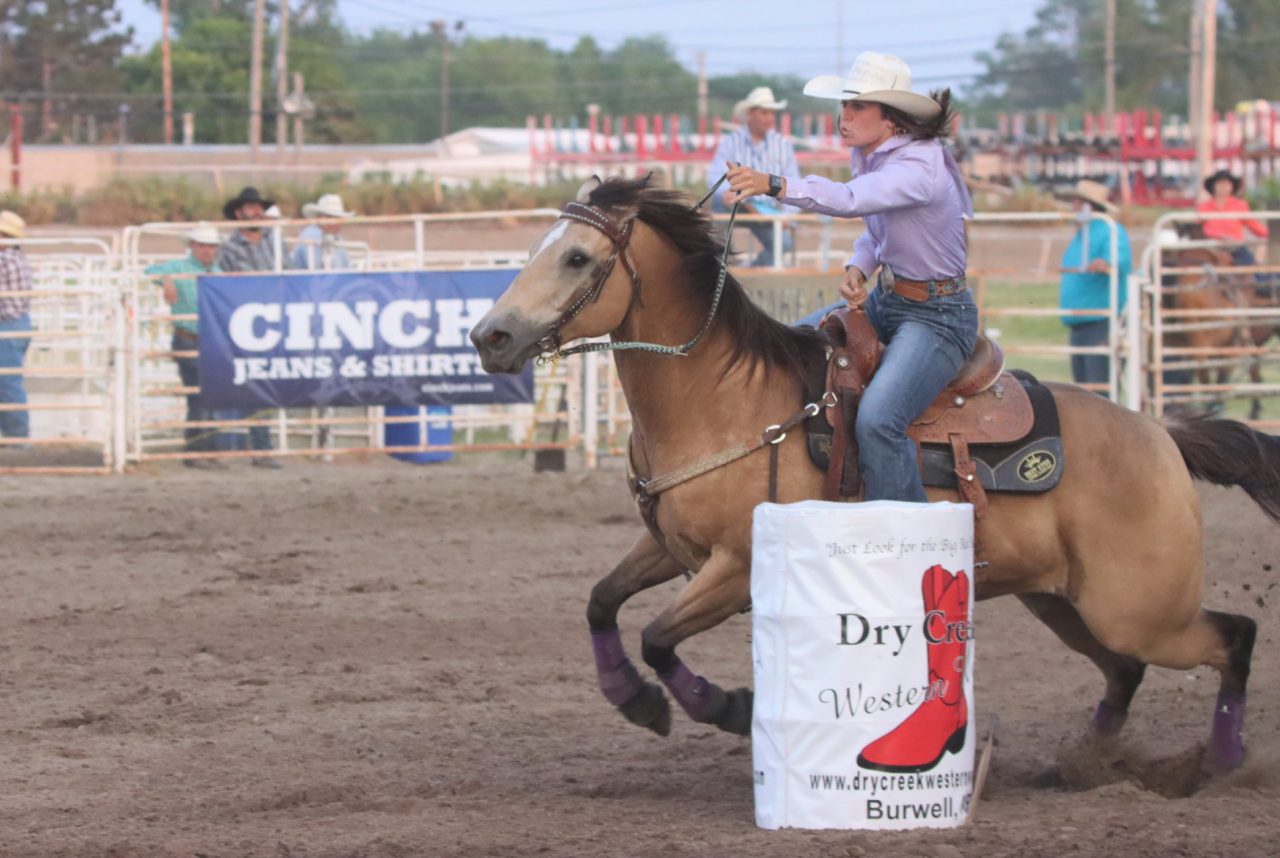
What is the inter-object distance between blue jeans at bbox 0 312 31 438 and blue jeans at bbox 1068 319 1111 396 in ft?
25.9

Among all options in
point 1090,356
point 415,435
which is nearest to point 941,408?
point 1090,356

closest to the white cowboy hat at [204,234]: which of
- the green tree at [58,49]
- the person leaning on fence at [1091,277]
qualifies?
the person leaning on fence at [1091,277]

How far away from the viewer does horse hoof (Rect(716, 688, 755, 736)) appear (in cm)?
523

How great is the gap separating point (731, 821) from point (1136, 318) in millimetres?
8577

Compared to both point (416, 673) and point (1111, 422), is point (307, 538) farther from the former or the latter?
point (1111, 422)

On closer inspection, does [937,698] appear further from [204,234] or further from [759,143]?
[204,234]

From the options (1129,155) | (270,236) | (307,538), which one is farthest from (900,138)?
(1129,155)

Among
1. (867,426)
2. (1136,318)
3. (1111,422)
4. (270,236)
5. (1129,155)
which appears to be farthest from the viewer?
(1129,155)

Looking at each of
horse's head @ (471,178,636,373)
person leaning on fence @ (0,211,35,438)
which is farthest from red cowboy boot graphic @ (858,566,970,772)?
person leaning on fence @ (0,211,35,438)

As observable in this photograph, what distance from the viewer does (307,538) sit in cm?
973

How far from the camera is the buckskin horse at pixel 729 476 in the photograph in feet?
16.1

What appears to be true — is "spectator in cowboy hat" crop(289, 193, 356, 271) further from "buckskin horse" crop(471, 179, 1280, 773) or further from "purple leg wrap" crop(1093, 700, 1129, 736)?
"purple leg wrap" crop(1093, 700, 1129, 736)

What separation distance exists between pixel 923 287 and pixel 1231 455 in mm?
1254

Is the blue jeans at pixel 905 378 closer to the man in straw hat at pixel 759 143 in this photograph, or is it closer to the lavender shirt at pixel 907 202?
the lavender shirt at pixel 907 202
